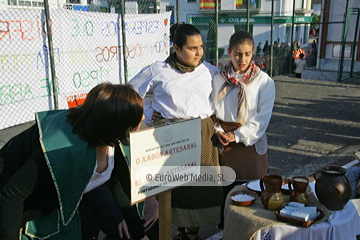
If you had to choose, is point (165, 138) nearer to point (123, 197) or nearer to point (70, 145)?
point (70, 145)

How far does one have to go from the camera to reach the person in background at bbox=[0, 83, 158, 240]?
66.2 inches

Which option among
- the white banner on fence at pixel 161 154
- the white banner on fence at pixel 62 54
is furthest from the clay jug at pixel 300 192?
the white banner on fence at pixel 62 54

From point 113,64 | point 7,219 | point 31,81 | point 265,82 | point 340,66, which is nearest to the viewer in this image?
point 7,219

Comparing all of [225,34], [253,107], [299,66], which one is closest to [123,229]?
[253,107]

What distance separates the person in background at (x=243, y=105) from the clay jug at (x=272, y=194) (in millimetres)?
601

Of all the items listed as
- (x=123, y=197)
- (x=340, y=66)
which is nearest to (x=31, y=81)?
(x=123, y=197)

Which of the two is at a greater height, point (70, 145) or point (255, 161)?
point (70, 145)

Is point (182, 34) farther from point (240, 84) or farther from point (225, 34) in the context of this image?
point (225, 34)

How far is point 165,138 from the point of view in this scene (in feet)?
6.36

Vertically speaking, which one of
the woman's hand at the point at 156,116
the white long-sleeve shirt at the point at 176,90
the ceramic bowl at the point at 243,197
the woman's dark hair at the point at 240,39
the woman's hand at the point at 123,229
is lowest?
the woman's hand at the point at 123,229

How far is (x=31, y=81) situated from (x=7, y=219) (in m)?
5.70

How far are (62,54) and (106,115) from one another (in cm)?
582

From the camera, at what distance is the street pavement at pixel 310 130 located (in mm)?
4781

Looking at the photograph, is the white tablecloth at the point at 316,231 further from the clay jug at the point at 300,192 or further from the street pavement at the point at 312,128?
the street pavement at the point at 312,128
